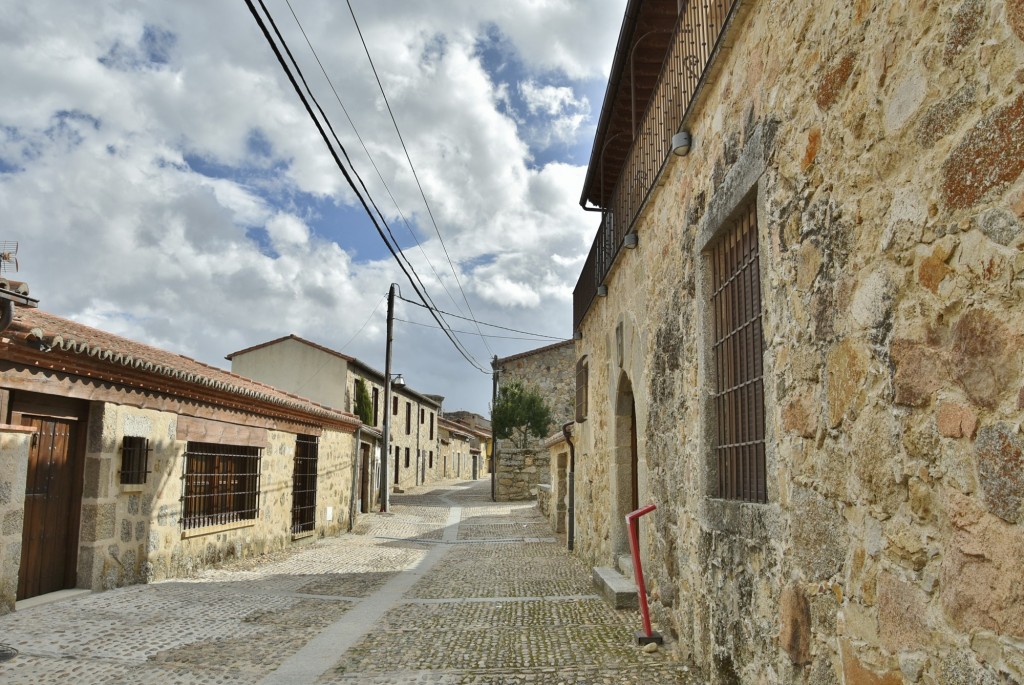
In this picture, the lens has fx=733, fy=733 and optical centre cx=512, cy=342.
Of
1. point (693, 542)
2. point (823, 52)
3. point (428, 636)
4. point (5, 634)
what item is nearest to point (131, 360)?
point (5, 634)

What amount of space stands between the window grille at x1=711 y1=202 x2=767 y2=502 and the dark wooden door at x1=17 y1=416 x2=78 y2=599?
604 cm

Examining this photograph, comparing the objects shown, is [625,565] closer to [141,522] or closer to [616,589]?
[616,589]

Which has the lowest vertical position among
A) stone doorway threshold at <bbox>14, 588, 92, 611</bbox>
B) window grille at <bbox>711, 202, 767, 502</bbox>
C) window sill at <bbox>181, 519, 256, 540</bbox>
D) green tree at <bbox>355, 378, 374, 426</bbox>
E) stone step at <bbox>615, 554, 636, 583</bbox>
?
stone doorway threshold at <bbox>14, 588, 92, 611</bbox>

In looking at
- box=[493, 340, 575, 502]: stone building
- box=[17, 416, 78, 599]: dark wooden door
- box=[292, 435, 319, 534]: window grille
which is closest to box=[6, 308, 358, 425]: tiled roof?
box=[17, 416, 78, 599]: dark wooden door

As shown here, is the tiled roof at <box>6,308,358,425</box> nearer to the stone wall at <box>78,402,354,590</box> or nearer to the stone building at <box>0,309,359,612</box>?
the stone building at <box>0,309,359,612</box>

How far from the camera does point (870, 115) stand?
2.46 meters

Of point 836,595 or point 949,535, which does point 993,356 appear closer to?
point 949,535

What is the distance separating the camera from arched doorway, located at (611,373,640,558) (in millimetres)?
7706

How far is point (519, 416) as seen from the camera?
2647cm

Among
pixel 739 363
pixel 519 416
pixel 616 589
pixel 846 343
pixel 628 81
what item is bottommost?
pixel 616 589

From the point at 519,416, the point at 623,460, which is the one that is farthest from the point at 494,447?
the point at 623,460

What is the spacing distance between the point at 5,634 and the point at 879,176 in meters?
6.25

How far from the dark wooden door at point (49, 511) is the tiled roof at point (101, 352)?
25.7 inches

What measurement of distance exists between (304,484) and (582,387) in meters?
5.72
